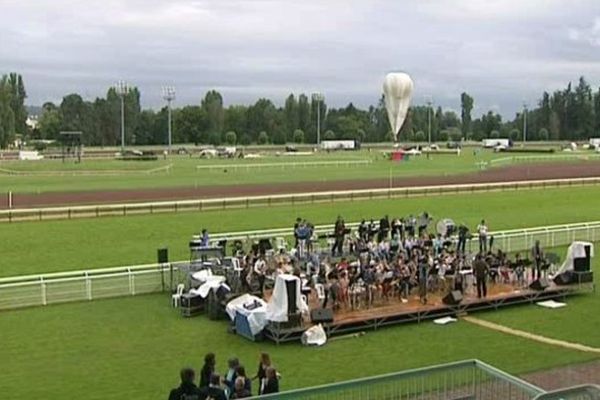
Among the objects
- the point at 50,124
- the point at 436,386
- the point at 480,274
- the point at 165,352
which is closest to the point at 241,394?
the point at 436,386

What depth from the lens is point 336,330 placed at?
1950 cm

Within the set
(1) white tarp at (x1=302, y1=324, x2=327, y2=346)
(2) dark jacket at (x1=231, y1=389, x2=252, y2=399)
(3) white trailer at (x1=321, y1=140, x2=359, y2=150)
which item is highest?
(3) white trailer at (x1=321, y1=140, x2=359, y2=150)

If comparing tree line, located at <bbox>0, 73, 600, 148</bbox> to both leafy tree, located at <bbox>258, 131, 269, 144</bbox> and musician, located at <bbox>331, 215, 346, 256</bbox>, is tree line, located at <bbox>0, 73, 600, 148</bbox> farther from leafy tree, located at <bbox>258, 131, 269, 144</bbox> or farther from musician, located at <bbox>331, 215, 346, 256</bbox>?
musician, located at <bbox>331, 215, 346, 256</bbox>

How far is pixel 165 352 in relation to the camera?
60.0ft

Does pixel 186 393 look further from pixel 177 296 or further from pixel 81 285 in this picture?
pixel 81 285

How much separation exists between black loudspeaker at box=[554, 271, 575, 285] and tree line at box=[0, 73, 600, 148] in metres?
132

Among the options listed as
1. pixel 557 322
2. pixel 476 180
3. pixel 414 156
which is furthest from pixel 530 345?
pixel 414 156

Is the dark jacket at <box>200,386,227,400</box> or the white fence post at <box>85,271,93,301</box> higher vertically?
the dark jacket at <box>200,386,227,400</box>

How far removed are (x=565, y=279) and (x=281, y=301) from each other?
9933 millimetres

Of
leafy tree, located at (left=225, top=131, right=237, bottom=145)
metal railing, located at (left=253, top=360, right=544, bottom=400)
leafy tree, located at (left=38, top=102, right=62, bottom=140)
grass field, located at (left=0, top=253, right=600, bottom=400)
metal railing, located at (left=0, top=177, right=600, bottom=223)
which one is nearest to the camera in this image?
metal railing, located at (left=253, top=360, right=544, bottom=400)

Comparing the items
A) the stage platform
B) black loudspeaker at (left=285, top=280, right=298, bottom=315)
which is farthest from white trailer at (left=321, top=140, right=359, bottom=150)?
black loudspeaker at (left=285, top=280, right=298, bottom=315)

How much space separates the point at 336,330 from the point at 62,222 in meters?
23.9

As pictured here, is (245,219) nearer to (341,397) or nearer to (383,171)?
(341,397)

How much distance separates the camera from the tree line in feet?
533
